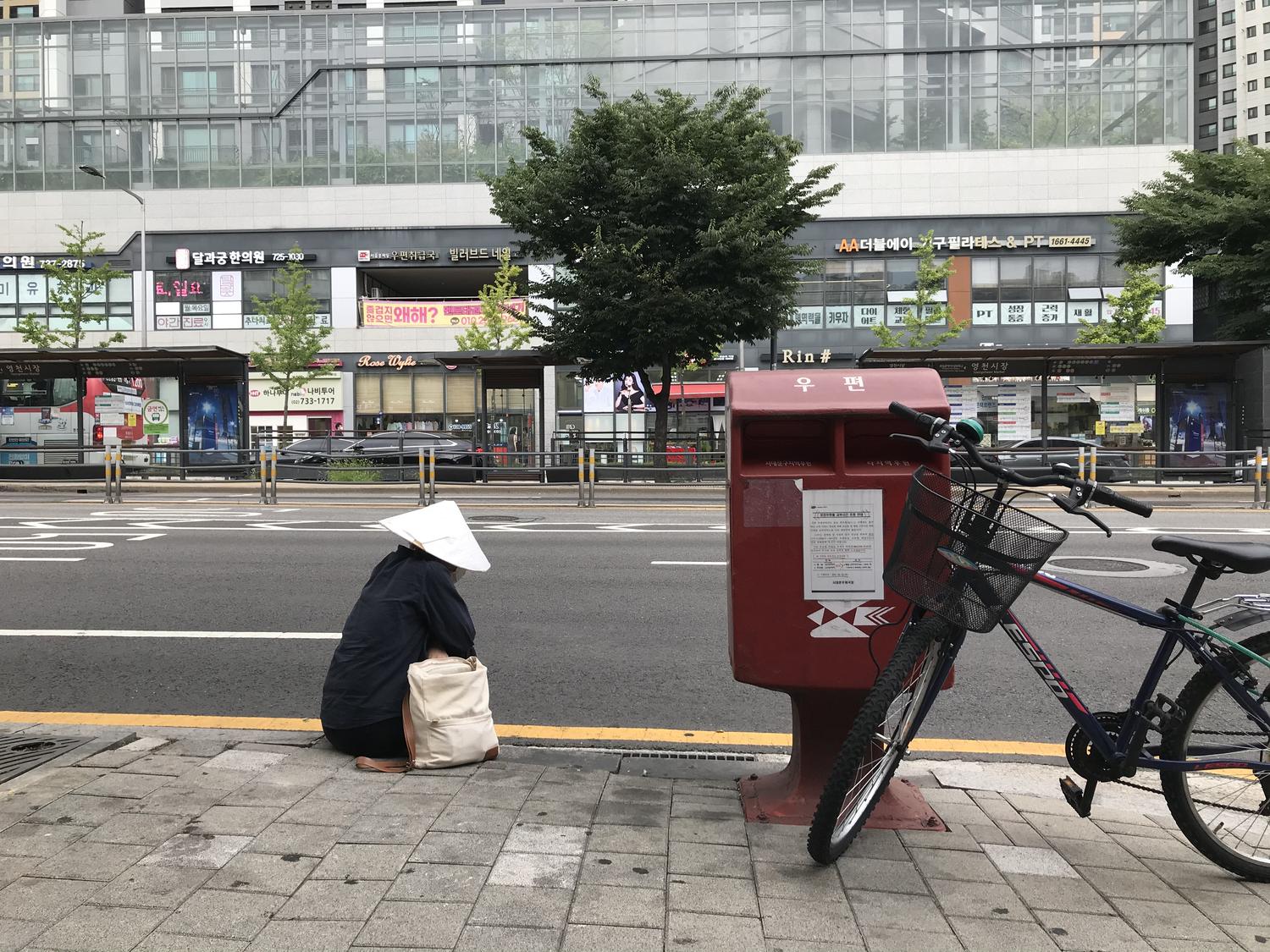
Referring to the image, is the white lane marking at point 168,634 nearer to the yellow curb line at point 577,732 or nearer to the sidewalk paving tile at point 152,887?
the yellow curb line at point 577,732

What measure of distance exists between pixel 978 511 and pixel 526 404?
77.3 ft

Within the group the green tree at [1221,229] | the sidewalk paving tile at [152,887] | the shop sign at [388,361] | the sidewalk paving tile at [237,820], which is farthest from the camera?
the shop sign at [388,361]

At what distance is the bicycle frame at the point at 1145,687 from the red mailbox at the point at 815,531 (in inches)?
14.2

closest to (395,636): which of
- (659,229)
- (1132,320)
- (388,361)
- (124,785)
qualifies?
(124,785)

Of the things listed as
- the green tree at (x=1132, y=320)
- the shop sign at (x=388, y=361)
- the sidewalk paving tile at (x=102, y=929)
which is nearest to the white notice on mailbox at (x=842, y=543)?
the sidewalk paving tile at (x=102, y=929)

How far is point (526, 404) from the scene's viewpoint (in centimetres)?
2595

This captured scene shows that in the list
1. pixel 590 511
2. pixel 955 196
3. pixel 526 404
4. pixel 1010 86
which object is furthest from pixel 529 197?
pixel 1010 86

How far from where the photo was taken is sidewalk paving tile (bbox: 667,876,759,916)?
8.73 ft

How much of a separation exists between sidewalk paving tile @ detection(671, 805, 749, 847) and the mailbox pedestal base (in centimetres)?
10

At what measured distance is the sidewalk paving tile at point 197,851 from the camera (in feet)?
9.44

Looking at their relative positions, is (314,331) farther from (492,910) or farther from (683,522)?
(492,910)

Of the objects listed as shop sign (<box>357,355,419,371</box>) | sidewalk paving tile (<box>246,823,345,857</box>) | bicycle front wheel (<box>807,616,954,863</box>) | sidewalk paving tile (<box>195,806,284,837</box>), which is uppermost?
shop sign (<box>357,355,419,371</box>)

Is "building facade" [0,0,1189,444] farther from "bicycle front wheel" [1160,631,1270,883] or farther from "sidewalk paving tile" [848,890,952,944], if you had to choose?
"sidewalk paving tile" [848,890,952,944]

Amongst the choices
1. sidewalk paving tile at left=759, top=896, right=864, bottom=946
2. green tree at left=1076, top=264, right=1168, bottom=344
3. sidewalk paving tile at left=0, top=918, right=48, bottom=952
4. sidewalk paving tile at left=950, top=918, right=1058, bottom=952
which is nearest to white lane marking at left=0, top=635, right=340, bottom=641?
sidewalk paving tile at left=0, top=918, right=48, bottom=952
